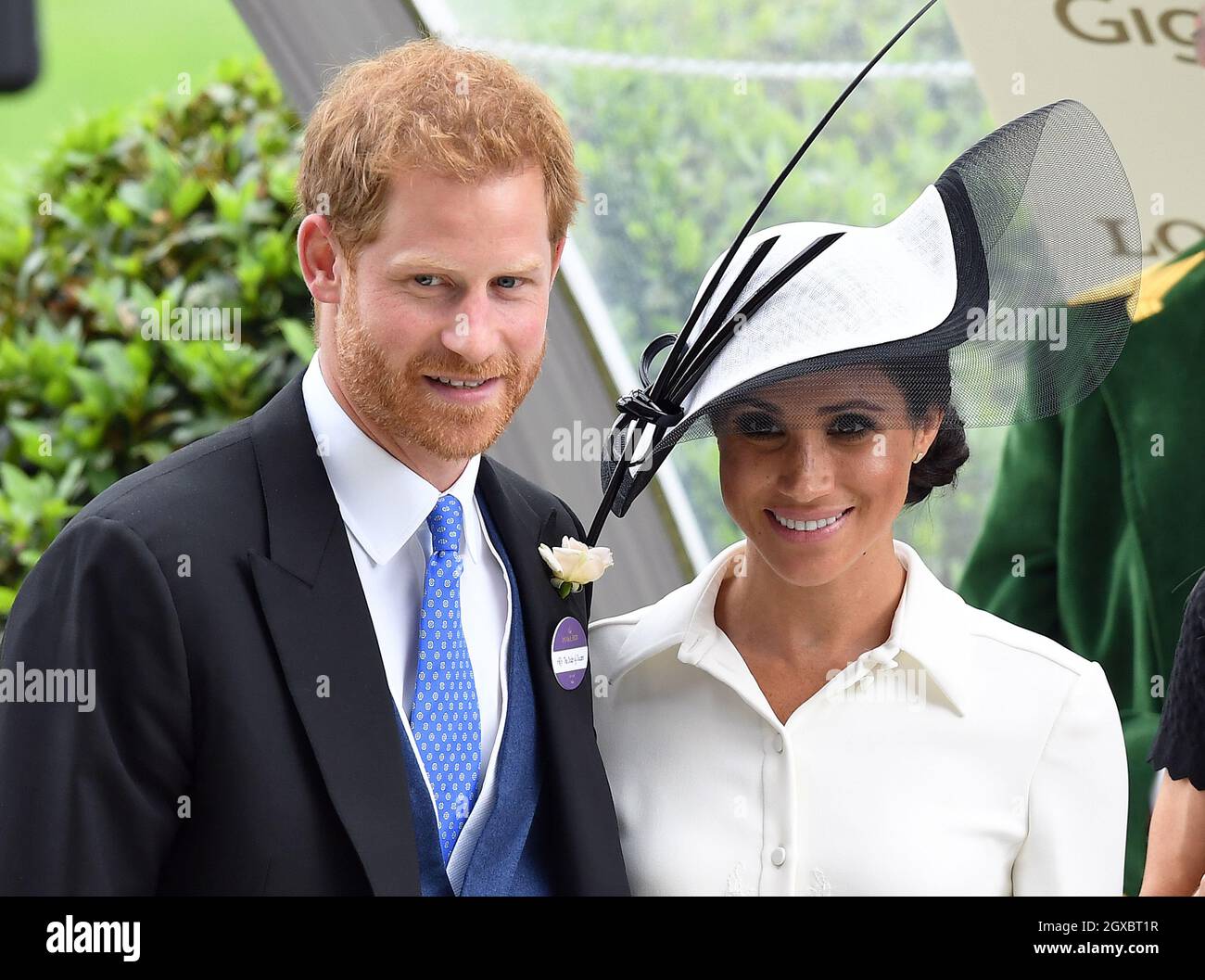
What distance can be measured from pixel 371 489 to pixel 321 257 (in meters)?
0.24

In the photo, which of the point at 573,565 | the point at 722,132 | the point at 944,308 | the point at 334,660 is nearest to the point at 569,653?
the point at 573,565

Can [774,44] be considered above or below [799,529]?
above

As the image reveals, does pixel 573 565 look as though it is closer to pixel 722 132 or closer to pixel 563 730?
pixel 563 730

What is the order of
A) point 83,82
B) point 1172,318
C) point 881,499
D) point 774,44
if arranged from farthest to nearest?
point 83,82 < point 774,44 < point 1172,318 < point 881,499

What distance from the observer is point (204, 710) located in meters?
1.35

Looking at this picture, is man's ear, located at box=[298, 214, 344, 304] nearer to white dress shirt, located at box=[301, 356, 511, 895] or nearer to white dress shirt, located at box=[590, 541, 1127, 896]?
white dress shirt, located at box=[301, 356, 511, 895]

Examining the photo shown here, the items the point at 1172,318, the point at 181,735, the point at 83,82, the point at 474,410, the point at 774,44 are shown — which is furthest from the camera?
the point at 83,82

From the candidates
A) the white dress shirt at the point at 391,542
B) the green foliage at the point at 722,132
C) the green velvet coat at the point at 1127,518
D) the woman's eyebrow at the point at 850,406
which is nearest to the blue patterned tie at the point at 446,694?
the white dress shirt at the point at 391,542
